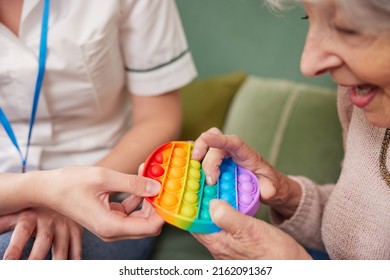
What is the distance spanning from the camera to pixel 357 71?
0.58 metres

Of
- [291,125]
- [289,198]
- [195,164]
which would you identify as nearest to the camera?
[195,164]

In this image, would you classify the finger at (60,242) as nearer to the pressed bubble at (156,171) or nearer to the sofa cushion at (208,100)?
the pressed bubble at (156,171)

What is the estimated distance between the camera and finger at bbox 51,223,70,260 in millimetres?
771

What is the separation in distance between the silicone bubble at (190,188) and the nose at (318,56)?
0.65 feet

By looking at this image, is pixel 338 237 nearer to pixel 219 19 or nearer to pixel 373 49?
pixel 373 49

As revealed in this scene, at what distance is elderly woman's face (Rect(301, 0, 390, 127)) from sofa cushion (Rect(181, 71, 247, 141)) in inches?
23.6

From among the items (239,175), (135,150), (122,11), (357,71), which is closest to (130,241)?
(135,150)

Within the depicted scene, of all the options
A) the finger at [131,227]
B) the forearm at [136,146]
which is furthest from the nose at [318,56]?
the forearm at [136,146]

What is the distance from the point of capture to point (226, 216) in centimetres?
62

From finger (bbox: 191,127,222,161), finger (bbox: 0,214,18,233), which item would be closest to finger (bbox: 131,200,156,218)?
finger (bbox: 191,127,222,161)

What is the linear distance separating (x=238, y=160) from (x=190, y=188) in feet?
0.36

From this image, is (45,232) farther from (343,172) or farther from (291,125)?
(291,125)

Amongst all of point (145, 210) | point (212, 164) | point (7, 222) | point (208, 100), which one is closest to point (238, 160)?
point (212, 164)

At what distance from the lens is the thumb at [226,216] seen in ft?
2.04
